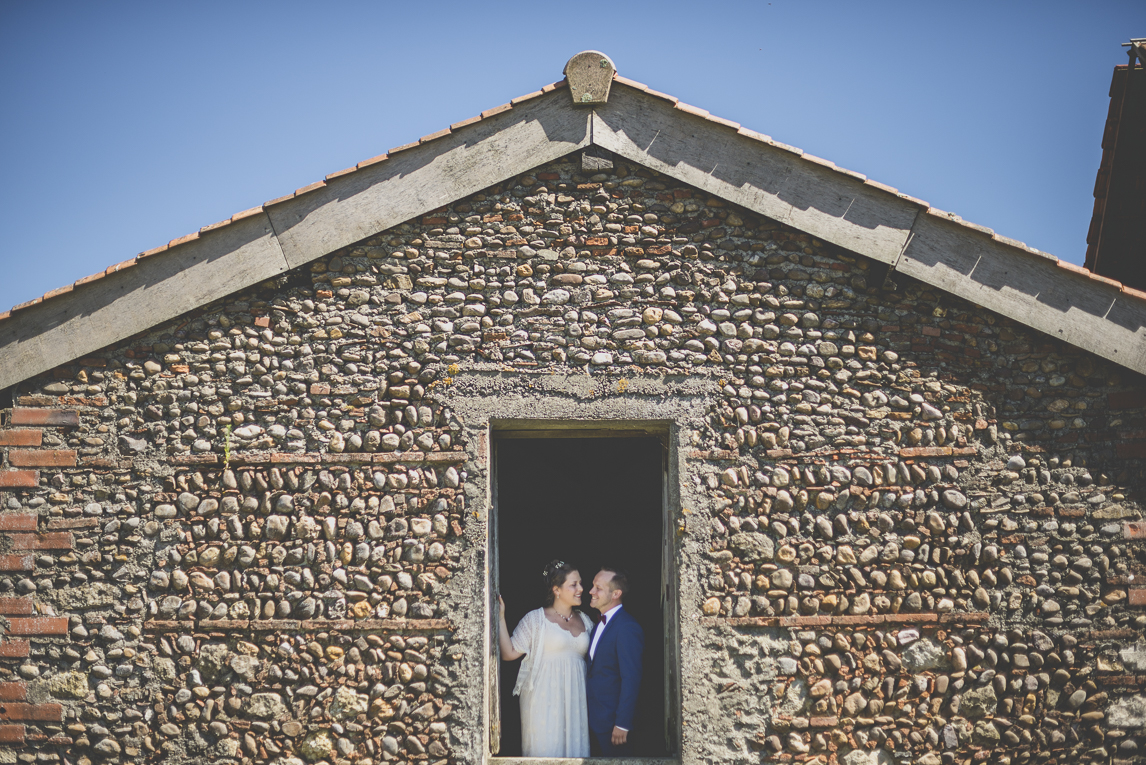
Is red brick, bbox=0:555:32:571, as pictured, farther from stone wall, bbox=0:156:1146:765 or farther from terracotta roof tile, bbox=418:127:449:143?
terracotta roof tile, bbox=418:127:449:143

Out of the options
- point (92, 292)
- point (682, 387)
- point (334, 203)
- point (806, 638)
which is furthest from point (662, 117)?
point (92, 292)

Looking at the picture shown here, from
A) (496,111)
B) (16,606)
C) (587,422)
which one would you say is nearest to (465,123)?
(496,111)

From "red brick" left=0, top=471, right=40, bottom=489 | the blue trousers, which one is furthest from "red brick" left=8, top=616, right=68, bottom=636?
the blue trousers

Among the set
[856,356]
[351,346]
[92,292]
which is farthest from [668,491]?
[92,292]

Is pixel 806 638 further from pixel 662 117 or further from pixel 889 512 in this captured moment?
pixel 662 117

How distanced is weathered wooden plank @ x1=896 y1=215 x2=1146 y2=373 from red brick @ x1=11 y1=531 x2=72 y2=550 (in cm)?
563

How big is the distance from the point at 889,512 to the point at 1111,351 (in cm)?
176

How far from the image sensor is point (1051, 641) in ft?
16.1

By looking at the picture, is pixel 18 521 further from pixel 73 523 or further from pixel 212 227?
pixel 212 227

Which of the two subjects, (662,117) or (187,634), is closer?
(187,634)

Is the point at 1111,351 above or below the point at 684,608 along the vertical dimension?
above

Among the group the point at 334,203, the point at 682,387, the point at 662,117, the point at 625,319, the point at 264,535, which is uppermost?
the point at 662,117

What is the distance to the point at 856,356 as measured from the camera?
206 inches

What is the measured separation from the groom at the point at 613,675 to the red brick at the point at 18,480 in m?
3.89
